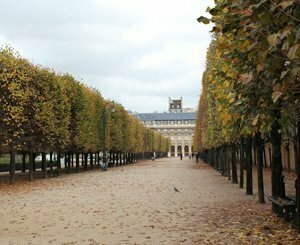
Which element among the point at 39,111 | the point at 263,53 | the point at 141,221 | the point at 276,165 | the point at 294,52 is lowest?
the point at 141,221

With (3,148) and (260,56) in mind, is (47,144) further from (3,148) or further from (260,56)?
(260,56)

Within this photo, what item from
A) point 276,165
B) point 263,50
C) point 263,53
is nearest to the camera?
point 263,53

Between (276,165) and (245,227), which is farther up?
(276,165)

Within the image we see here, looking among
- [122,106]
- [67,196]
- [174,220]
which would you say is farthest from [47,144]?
[122,106]

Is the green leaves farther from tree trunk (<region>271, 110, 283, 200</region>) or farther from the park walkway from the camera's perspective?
tree trunk (<region>271, 110, 283, 200</region>)

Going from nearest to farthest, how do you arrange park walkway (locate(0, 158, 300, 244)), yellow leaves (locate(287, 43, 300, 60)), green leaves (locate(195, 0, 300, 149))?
1. yellow leaves (locate(287, 43, 300, 60))
2. green leaves (locate(195, 0, 300, 149))
3. park walkway (locate(0, 158, 300, 244))

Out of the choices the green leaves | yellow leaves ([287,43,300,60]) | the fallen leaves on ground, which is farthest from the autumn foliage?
yellow leaves ([287,43,300,60])

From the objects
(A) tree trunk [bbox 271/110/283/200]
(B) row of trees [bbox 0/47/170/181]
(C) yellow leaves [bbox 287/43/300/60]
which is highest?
(B) row of trees [bbox 0/47/170/181]

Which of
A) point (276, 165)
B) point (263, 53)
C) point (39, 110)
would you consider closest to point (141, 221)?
point (276, 165)

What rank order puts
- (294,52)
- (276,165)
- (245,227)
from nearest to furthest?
(294,52) < (245,227) < (276,165)

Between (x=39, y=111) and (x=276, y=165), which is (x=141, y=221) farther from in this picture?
(x=39, y=111)

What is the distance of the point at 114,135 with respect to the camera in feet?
208

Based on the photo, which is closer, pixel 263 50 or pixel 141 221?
pixel 263 50

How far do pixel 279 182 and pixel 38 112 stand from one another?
76.7 feet
